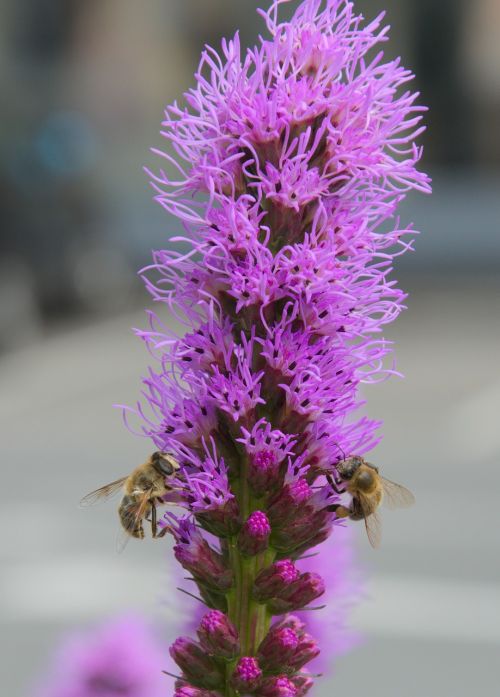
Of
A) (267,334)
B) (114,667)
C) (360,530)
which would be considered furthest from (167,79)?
(267,334)

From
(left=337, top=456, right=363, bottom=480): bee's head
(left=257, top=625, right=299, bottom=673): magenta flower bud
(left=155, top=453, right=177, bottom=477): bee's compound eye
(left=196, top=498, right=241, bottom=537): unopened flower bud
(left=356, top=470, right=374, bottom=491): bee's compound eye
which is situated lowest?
(left=257, top=625, right=299, bottom=673): magenta flower bud

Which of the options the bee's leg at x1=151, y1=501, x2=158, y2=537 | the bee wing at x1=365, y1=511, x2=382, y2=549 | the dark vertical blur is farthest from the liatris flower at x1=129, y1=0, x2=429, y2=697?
the dark vertical blur

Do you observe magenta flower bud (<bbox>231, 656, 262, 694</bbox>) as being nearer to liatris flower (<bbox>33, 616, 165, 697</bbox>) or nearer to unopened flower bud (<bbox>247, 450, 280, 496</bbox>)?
unopened flower bud (<bbox>247, 450, 280, 496</bbox>)

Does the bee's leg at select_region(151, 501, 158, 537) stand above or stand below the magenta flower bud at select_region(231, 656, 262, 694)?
above

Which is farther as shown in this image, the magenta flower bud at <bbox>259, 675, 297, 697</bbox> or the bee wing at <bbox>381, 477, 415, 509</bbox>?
the bee wing at <bbox>381, 477, 415, 509</bbox>

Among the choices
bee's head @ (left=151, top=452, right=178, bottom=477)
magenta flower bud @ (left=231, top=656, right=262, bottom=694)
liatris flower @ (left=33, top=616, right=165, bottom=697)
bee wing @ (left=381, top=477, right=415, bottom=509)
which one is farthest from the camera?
liatris flower @ (left=33, top=616, right=165, bottom=697)

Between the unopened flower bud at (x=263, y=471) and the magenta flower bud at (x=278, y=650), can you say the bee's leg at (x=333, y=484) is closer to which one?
the unopened flower bud at (x=263, y=471)

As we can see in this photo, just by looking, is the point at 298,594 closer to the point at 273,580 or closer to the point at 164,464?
the point at 273,580
